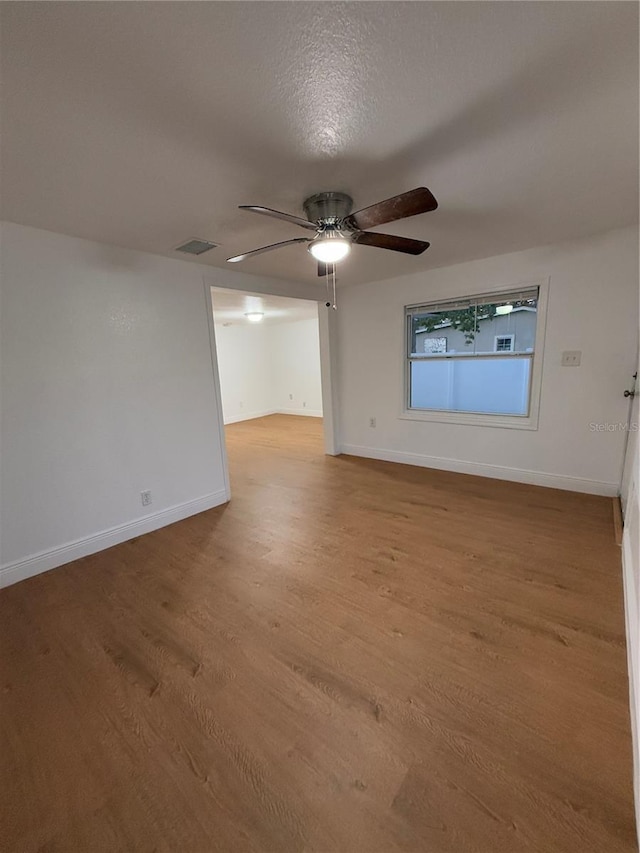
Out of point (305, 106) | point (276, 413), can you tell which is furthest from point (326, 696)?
point (276, 413)

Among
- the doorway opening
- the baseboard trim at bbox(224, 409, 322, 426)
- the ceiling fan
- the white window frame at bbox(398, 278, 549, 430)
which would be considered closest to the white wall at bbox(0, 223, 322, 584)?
the ceiling fan

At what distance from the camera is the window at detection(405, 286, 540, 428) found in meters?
3.41

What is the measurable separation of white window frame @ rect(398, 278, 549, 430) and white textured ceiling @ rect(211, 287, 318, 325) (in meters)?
1.57

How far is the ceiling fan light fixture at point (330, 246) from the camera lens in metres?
1.88

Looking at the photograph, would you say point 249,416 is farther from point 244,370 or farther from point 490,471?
point 490,471

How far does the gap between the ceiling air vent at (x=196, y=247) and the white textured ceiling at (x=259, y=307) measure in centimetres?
54

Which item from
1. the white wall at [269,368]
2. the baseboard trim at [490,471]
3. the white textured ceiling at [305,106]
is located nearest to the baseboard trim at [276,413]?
the white wall at [269,368]

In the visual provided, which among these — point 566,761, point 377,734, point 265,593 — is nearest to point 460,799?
point 377,734

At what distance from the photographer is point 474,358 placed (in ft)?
12.3

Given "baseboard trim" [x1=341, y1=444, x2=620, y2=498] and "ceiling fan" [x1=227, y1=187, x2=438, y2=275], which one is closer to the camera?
"ceiling fan" [x1=227, y1=187, x2=438, y2=275]

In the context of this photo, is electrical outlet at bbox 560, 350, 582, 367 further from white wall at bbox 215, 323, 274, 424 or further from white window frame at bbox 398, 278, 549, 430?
white wall at bbox 215, 323, 274, 424

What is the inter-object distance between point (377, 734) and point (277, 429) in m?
5.59

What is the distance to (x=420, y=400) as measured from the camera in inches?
166

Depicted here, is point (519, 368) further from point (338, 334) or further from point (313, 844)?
point (313, 844)
